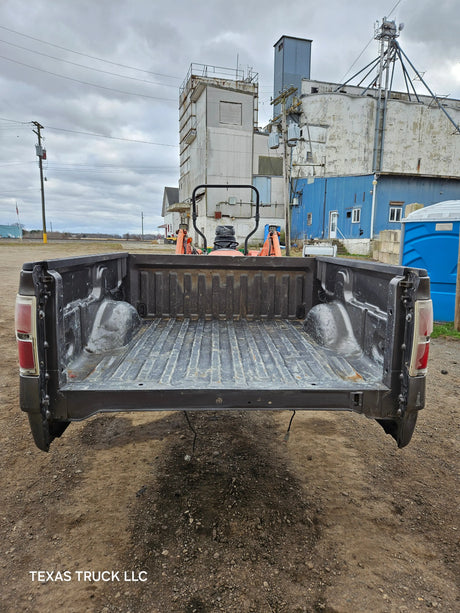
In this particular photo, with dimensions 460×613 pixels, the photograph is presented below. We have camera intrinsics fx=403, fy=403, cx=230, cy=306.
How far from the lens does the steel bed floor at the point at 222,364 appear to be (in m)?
2.42

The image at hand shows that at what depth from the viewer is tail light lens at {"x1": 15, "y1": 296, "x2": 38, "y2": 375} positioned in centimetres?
208

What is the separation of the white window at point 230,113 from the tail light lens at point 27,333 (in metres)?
34.2

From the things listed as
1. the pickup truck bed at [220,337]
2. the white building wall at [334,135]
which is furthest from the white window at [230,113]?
the pickup truck bed at [220,337]

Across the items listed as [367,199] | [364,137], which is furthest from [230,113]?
[367,199]

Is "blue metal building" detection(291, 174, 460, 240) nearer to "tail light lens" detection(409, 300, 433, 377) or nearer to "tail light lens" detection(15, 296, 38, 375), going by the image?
"tail light lens" detection(409, 300, 433, 377)

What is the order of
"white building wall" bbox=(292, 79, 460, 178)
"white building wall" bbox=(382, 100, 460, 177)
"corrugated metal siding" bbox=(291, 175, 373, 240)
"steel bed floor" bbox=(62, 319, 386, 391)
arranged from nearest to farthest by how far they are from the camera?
"steel bed floor" bbox=(62, 319, 386, 391) → "corrugated metal siding" bbox=(291, 175, 373, 240) → "white building wall" bbox=(292, 79, 460, 178) → "white building wall" bbox=(382, 100, 460, 177)

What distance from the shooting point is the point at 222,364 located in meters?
2.85

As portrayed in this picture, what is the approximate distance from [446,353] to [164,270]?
482 centimetres

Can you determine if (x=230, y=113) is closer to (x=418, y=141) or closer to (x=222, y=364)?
(x=418, y=141)

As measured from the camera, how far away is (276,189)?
35000mm

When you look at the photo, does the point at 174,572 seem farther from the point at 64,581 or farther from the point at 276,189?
the point at 276,189

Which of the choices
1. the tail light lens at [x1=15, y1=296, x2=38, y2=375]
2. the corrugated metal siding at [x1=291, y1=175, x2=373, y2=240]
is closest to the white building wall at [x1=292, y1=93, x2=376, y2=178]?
the corrugated metal siding at [x1=291, y1=175, x2=373, y2=240]

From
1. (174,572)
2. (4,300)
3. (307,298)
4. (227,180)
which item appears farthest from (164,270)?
(227,180)

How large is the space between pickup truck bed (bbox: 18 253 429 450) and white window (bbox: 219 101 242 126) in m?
32.3
